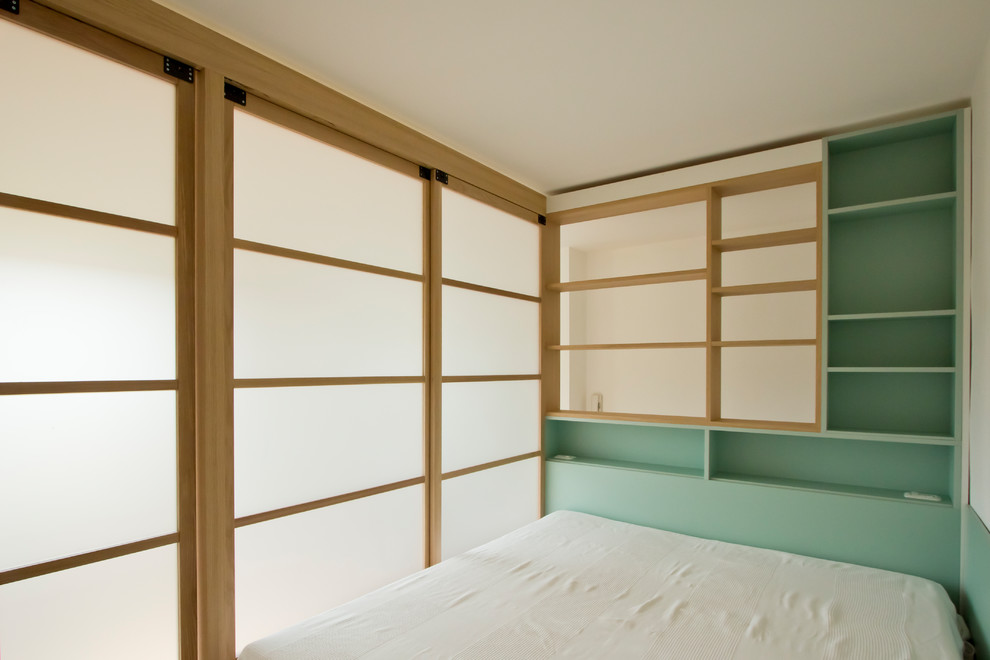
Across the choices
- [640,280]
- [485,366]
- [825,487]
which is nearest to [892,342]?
[825,487]

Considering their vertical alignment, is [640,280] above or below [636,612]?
above

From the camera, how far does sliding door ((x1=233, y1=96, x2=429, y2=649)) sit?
179cm

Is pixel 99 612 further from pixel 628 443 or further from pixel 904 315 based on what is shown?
pixel 904 315

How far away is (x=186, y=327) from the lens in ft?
5.32

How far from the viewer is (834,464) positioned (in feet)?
8.39

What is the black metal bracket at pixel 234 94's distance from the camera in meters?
1.73

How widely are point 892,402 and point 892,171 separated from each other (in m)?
1.06

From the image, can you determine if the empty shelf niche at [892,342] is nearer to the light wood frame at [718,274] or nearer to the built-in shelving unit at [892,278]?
the built-in shelving unit at [892,278]

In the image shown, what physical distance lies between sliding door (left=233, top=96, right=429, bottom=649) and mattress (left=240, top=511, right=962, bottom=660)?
23 centimetres

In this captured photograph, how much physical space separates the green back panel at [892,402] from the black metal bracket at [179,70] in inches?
114

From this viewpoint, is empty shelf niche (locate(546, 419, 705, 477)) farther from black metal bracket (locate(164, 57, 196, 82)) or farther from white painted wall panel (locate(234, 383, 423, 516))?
black metal bracket (locate(164, 57, 196, 82))

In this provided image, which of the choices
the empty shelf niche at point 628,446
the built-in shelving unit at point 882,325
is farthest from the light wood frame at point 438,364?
the built-in shelving unit at point 882,325

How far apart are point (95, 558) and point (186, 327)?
67cm

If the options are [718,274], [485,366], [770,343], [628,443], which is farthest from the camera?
[628,443]
